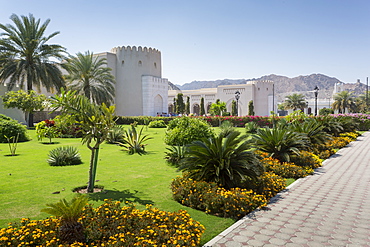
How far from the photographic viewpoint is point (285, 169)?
7.54 meters

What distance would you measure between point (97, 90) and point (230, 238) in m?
26.2

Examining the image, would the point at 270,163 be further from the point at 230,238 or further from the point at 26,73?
the point at 26,73

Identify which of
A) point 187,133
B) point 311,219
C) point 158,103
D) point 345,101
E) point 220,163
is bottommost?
point 311,219

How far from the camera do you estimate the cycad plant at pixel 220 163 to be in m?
5.66

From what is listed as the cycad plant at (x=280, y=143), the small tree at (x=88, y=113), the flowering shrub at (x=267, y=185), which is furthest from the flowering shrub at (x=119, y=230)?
the cycad plant at (x=280, y=143)

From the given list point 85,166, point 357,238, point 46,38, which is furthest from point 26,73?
point 357,238

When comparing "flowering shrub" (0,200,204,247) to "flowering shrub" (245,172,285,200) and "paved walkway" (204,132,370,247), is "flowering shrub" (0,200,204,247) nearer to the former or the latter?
"paved walkway" (204,132,370,247)

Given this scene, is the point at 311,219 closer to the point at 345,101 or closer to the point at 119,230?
the point at 119,230

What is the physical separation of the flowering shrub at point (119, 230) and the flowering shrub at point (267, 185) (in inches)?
82.1

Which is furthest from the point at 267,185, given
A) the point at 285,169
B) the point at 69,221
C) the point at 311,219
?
the point at 69,221

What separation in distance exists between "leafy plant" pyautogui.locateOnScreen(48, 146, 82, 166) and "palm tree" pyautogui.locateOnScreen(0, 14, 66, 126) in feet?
49.6

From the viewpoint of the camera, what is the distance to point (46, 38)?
2278cm

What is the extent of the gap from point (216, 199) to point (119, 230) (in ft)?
5.46

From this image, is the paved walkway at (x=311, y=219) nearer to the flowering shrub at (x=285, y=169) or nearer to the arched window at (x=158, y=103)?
the flowering shrub at (x=285, y=169)
